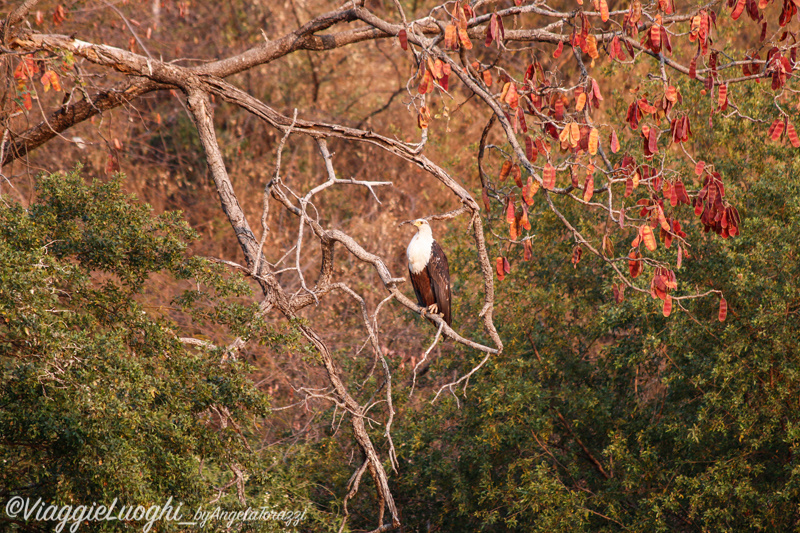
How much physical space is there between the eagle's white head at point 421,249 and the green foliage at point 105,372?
6.56 ft

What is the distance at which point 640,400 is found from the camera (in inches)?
234

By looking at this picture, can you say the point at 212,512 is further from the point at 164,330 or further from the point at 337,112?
the point at 337,112

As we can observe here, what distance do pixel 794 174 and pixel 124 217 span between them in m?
4.36

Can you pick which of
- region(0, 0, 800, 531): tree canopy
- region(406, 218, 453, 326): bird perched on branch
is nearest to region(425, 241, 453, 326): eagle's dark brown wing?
region(406, 218, 453, 326): bird perched on branch

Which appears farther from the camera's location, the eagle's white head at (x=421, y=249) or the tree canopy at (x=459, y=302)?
the eagle's white head at (x=421, y=249)

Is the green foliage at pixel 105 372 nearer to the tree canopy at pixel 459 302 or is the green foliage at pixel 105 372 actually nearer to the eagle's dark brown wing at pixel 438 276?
the tree canopy at pixel 459 302

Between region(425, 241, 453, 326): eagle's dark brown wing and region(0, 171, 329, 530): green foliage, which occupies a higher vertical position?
region(0, 171, 329, 530): green foliage

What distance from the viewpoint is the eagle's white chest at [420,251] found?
18.1 ft

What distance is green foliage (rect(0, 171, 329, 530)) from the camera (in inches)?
111

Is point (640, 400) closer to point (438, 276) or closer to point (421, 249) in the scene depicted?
point (438, 276)

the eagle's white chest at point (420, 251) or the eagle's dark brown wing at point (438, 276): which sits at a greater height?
the eagle's white chest at point (420, 251)

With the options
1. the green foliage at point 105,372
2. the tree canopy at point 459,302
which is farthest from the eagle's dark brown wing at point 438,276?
the green foliage at point 105,372

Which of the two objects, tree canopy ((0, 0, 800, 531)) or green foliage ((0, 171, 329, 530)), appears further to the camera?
tree canopy ((0, 0, 800, 531))

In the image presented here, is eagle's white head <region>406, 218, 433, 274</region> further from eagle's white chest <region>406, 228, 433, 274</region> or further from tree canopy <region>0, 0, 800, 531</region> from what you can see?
tree canopy <region>0, 0, 800, 531</region>
